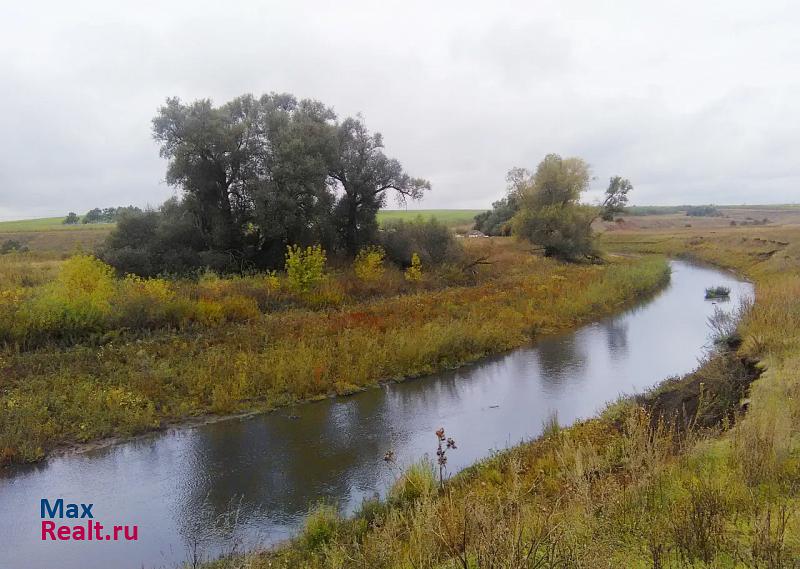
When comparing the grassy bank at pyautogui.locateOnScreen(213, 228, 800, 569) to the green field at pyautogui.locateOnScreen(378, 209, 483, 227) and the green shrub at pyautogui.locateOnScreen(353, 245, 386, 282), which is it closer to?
the green shrub at pyautogui.locateOnScreen(353, 245, 386, 282)

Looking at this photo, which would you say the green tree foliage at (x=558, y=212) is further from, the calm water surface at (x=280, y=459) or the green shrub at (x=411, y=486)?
the green shrub at (x=411, y=486)

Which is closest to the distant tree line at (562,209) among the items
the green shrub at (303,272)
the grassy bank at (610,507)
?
the green shrub at (303,272)

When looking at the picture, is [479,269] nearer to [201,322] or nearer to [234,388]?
[201,322]

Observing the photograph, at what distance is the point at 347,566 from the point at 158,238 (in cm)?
2410

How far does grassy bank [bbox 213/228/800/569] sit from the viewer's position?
4.34 meters

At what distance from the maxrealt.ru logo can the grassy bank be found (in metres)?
2.65

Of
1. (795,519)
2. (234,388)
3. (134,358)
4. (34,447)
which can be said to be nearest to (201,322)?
(134,358)

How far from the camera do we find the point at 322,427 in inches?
473

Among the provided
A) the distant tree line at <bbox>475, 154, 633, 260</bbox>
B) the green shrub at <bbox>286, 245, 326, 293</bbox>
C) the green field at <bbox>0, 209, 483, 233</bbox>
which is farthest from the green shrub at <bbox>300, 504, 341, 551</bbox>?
the distant tree line at <bbox>475, 154, 633, 260</bbox>

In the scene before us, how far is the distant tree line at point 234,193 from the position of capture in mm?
25250

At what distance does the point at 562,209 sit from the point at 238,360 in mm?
37678

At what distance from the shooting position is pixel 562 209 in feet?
151

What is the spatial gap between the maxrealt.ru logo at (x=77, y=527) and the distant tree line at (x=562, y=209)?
40.1m

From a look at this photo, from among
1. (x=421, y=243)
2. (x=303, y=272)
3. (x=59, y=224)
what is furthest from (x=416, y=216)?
(x=59, y=224)
